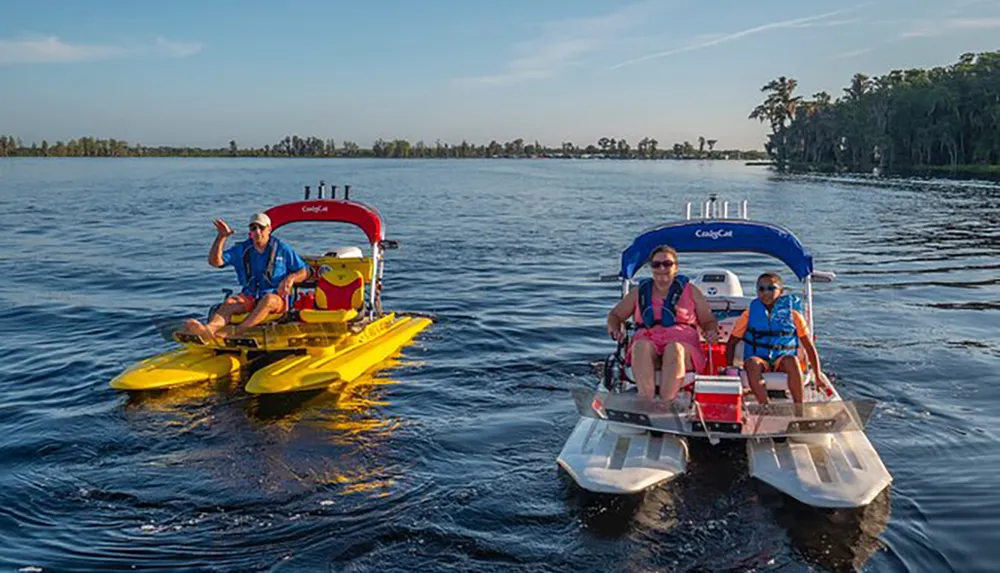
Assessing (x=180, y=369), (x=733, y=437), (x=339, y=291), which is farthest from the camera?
(x=339, y=291)

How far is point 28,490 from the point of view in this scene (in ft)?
26.5

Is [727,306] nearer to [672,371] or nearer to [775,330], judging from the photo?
[775,330]

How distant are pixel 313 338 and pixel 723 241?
533 cm

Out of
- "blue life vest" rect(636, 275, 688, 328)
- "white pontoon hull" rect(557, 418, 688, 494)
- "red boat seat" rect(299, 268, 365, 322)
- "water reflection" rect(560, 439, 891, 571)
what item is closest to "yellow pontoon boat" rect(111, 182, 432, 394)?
"red boat seat" rect(299, 268, 365, 322)

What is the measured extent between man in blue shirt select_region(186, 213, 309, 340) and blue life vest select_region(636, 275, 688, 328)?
5.26m

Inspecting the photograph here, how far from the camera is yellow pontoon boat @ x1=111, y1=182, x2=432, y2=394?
1102 centimetres

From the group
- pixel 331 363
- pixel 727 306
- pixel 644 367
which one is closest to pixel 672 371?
pixel 644 367

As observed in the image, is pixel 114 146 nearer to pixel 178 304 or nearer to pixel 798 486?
pixel 178 304

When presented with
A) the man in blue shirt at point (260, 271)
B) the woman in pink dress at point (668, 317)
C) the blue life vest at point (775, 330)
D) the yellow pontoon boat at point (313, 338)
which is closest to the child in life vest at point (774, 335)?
the blue life vest at point (775, 330)

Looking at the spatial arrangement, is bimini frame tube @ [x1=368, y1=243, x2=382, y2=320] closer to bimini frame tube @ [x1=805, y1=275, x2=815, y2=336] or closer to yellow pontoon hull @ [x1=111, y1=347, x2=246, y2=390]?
yellow pontoon hull @ [x1=111, y1=347, x2=246, y2=390]

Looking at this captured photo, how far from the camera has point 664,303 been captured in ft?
28.4

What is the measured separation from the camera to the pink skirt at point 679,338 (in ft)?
28.0

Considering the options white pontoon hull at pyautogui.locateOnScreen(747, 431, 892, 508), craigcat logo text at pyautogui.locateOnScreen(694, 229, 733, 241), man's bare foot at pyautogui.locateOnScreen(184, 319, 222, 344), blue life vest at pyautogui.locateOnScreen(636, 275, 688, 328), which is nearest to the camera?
white pontoon hull at pyautogui.locateOnScreen(747, 431, 892, 508)

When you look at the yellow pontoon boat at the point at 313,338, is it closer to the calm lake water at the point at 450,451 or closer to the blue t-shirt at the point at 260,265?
the calm lake water at the point at 450,451
